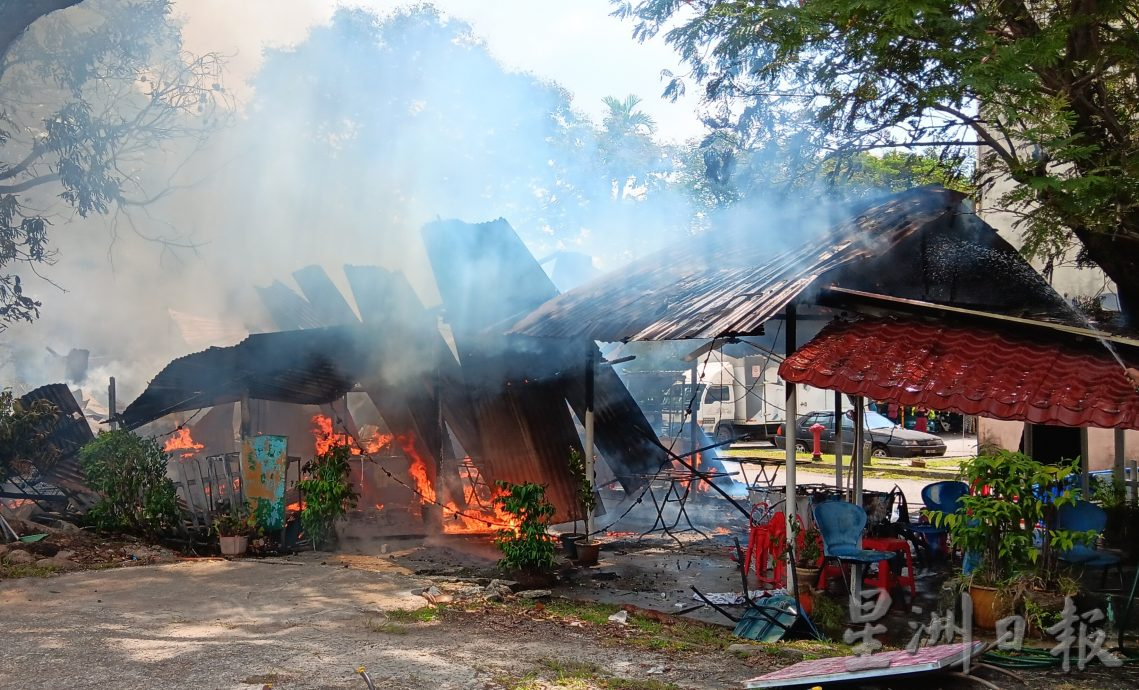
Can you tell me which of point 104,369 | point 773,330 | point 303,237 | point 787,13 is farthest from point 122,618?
point 104,369

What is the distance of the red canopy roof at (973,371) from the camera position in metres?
6.36

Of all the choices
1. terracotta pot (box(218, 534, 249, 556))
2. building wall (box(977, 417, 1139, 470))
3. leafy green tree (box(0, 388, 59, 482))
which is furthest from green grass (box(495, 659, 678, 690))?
building wall (box(977, 417, 1139, 470))

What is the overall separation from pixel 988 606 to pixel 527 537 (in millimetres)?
4717

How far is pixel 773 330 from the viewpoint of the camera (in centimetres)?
1541

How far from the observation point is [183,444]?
53.5 ft

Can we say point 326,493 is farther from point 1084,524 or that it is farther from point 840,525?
point 1084,524

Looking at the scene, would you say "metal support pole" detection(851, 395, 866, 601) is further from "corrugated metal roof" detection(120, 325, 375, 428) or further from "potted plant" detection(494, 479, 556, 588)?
"corrugated metal roof" detection(120, 325, 375, 428)

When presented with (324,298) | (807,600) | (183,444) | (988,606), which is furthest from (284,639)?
(183,444)

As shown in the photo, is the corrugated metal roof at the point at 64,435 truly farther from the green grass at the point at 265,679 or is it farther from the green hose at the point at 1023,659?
the green hose at the point at 1023,659

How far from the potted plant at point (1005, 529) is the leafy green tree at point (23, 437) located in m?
12.1

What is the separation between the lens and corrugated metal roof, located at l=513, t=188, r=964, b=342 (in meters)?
8.29

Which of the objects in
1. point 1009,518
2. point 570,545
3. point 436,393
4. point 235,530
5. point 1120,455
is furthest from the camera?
point 436,393

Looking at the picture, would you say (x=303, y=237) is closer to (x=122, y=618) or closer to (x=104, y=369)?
(x=104, y=369)

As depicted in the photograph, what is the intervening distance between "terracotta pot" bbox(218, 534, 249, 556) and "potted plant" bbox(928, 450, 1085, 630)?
29.2ft
